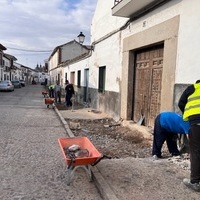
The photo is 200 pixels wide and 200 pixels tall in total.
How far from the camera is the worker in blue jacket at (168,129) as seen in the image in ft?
17.6

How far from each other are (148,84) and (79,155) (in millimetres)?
4781

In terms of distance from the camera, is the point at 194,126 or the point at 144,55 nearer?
the point at 194,126

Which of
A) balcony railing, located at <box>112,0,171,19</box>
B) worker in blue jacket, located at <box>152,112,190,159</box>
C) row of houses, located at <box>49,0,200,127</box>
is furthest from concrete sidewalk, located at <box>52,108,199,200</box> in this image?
balcony railing, located at <box>112,0,171,19</box>

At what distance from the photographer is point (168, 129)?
5594 millimetres

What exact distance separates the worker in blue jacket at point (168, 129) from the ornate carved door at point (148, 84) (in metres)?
2.40

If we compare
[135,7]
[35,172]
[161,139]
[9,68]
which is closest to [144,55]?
[135,7]

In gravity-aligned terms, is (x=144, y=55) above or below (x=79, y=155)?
above

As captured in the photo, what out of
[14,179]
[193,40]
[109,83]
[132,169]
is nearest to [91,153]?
[132,169]

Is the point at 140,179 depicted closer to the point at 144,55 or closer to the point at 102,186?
Result: the point at 102,186

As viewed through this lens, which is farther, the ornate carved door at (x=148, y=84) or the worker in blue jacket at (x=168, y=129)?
the ornate carved door at (x=148, y=84)

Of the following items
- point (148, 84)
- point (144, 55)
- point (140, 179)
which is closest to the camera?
point (140, 179)

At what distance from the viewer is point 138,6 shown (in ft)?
29.1

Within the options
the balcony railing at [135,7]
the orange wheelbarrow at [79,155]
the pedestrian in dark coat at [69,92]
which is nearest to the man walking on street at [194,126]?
the orange wheelbarrow at [79,155]

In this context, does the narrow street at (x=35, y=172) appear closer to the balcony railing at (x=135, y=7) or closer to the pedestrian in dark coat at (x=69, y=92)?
the balcony railing at (x=135, y=7)
